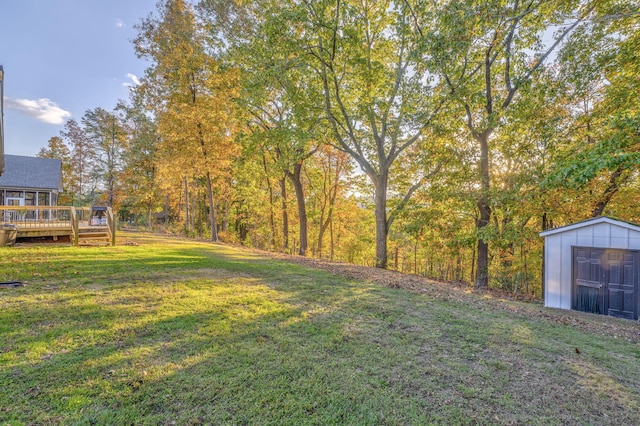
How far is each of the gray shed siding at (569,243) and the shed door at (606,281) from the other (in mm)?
140

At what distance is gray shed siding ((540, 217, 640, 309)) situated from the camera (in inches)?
258

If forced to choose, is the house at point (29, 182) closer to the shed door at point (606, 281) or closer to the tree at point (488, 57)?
the tree at point (488, 57)

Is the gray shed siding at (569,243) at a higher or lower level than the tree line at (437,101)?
lower

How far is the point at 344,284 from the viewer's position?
6820 mm

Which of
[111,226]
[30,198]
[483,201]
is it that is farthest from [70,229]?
[483,201]

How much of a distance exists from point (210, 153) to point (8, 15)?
7330 mm

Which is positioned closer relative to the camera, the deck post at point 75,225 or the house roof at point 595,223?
the house roof at point 595,223

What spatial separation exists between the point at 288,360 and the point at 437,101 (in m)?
10.5

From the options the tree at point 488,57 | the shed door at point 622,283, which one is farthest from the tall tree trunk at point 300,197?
the shed door at point 622,283

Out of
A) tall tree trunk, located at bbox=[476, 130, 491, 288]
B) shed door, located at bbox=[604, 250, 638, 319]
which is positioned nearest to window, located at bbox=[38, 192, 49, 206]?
tall tree trunk, located at bbox=[476, 130, 491, 288]

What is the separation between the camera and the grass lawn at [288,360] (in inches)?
87.1

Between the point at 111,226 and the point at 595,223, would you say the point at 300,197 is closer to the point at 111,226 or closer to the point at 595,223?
the point at 111,226

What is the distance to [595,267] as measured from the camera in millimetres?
6973

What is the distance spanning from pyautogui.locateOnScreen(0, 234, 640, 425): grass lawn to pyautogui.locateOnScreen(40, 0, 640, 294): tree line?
18.6 feet
